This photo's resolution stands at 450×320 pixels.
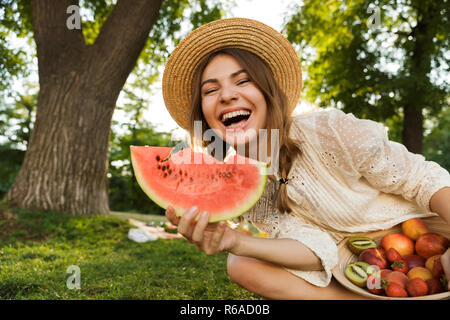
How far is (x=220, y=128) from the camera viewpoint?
1925 mm

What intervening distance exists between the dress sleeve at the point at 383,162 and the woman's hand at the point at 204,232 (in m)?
0.79

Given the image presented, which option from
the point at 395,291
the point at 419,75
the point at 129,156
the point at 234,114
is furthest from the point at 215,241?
the point at 129,156

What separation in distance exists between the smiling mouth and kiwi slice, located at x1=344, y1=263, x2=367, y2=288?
97 cm

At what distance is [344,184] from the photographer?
1.89 meters

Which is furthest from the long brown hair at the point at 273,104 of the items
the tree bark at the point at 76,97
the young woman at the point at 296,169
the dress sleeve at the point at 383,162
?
the tree bark at the point at 76,97

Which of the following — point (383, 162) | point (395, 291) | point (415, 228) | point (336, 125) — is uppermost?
point (336, 125)

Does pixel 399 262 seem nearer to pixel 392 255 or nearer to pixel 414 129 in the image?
pixel 392 255

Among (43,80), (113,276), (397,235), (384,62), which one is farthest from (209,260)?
(384,62)

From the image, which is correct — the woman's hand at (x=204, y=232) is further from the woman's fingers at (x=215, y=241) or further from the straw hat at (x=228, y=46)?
the straw hat at (x=228, y=46)

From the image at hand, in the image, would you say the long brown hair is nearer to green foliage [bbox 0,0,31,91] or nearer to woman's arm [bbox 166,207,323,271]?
woman's arm [bbox 166,207,323,271]

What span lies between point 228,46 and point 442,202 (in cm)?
149

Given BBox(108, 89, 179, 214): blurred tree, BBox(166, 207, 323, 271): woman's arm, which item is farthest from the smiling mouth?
BBox(108, 89, 179, 214): blurred tree

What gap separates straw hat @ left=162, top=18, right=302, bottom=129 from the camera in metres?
2.06

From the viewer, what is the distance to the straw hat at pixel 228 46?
2.06 meters
